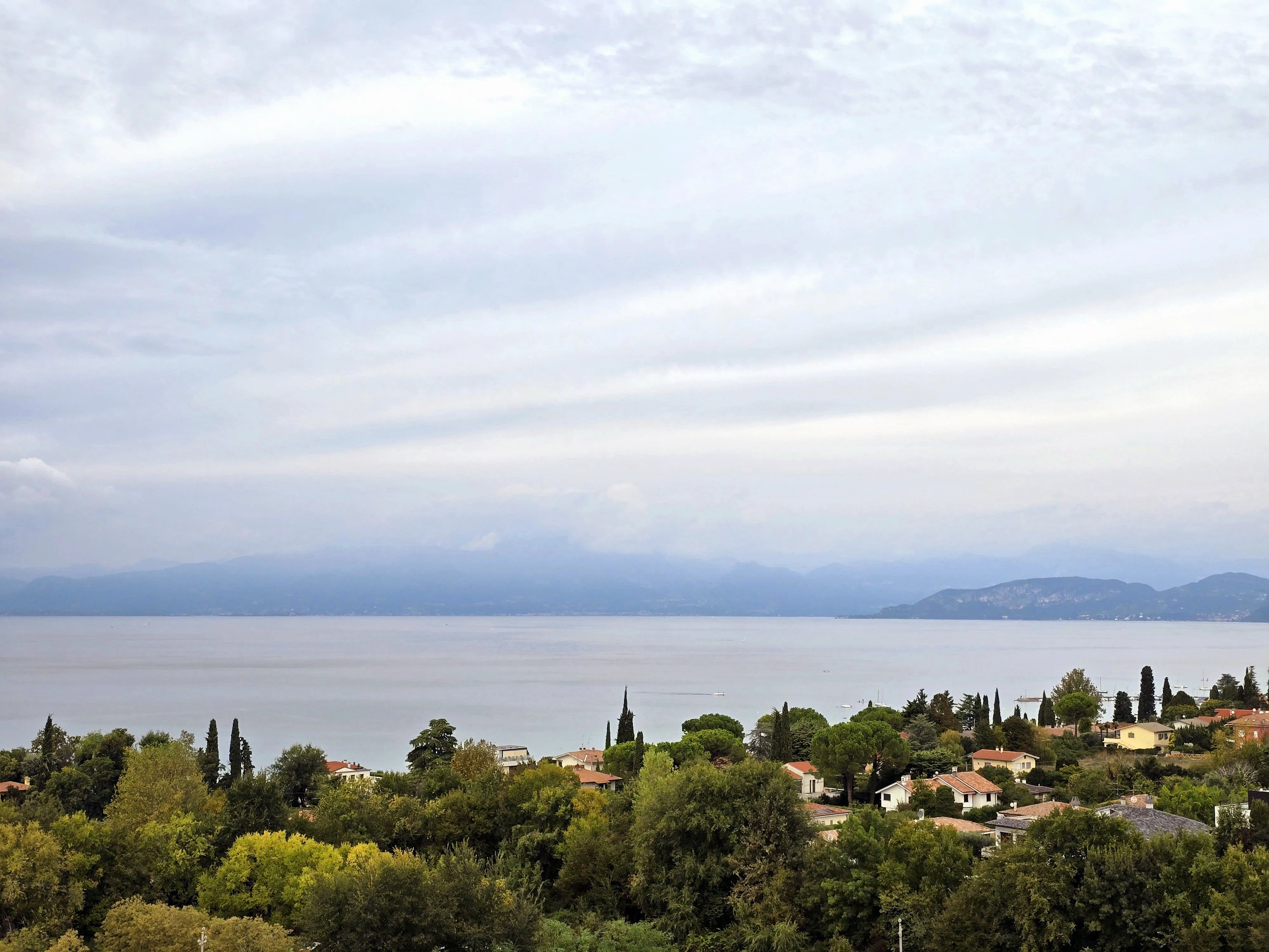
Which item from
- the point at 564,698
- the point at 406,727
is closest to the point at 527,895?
the point at 406,727

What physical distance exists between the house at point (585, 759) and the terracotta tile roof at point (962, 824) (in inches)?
824

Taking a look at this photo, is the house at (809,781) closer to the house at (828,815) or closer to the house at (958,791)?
the house at (958,791)

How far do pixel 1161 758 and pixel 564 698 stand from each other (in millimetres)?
74054

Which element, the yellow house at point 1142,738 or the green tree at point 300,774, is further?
the yellow house at point 1142,738

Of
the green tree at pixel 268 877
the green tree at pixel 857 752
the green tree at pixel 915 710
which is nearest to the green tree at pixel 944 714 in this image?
the green tree at pixel 915 710

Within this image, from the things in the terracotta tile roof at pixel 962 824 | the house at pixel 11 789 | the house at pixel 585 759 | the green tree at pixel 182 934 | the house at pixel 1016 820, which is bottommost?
the house at pixel 585 759

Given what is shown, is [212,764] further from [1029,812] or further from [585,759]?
[1029,812]

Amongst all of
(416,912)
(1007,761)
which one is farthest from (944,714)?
(416,912)

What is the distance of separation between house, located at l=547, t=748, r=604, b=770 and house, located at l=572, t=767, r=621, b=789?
10.5 feet

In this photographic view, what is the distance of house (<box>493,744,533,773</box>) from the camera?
188 feet

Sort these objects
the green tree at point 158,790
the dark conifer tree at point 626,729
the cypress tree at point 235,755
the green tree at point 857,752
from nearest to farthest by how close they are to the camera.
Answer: the green tree at point 158,790 → the green tree at point 857,752 → the cypress tree at point 235,755 → the dark conifer tree at point 626,729

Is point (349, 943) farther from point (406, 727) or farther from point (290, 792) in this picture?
point (406, 727)

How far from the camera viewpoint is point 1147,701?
69625 mm

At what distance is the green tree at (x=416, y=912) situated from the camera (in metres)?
22.8
